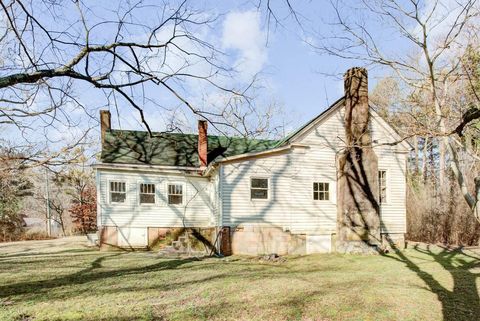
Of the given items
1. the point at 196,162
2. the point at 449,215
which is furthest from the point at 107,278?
the point at 449,215

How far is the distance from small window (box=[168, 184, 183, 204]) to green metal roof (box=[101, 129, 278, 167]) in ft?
3.53

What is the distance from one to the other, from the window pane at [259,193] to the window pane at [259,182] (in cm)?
18

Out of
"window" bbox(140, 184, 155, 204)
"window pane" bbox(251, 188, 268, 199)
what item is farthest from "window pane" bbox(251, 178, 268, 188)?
"window" bbox(140, 184, 155, 204)

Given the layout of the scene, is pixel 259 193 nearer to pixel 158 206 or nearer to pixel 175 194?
pixel 175 194

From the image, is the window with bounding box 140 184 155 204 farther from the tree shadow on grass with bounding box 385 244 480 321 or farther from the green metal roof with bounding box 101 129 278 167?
the tree shadow on grass with bounding box 385 244 480 321

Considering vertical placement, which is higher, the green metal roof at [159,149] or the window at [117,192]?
the green metal roof at [159,149]

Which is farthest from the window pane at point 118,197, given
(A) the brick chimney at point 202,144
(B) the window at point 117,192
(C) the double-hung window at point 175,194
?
(A) the brick chimney at point 202,144

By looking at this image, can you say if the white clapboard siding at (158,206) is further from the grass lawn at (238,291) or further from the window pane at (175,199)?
the grass lawn at (238,291)

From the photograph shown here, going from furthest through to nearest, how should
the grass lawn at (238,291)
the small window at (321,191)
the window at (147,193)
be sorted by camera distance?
1. the window at (147,193)
2. the small window at (321,191)
3. the grass lawn at (238,291)

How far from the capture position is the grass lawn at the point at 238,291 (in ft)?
19.5

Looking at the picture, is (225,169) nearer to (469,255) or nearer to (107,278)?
(107,278)

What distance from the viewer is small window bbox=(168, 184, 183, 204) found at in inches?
Result: 651

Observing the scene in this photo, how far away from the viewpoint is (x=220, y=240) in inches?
553

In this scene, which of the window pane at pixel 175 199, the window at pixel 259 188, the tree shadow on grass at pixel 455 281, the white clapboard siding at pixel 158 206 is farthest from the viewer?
the window pane at pixel 175 199
